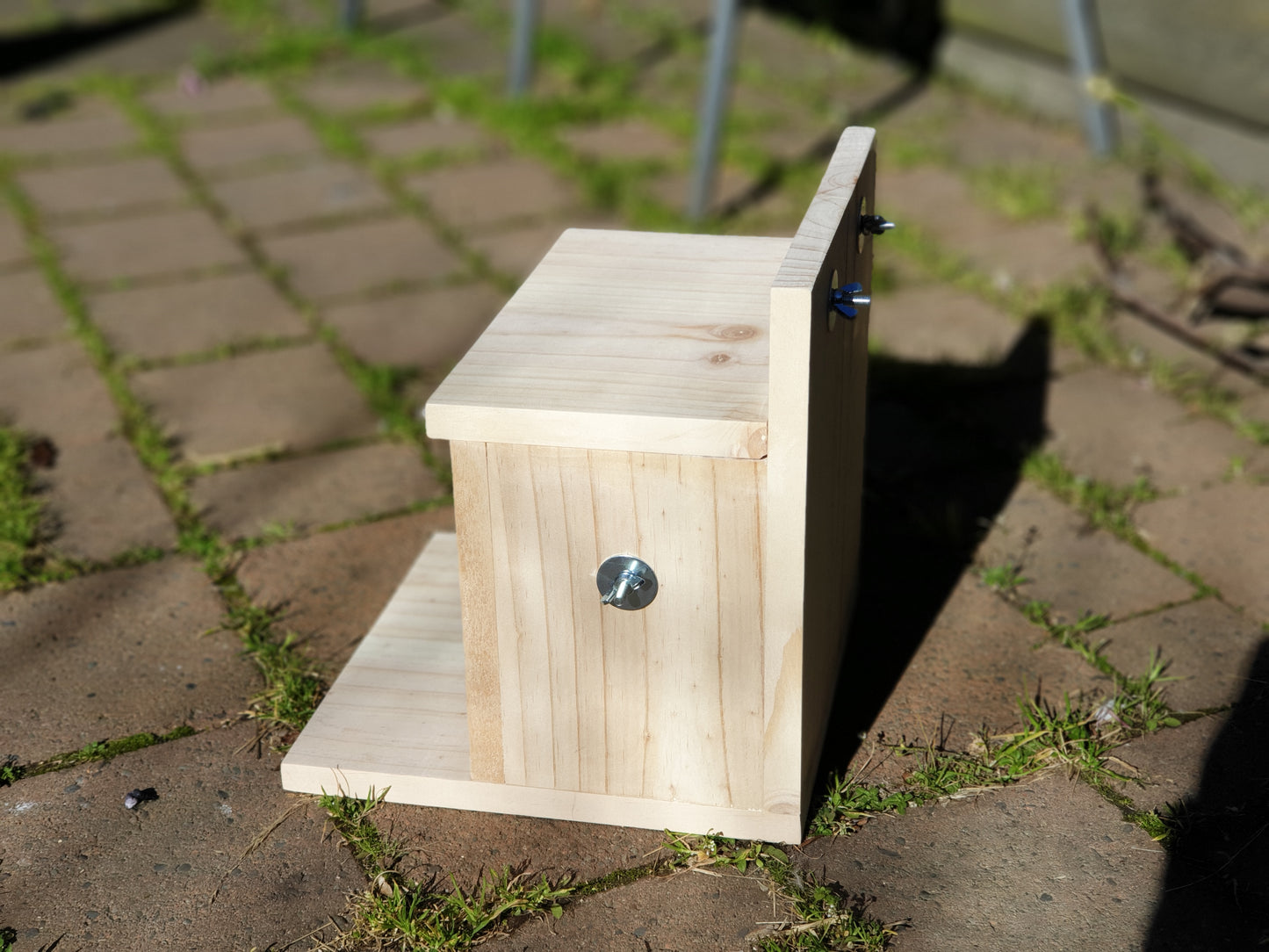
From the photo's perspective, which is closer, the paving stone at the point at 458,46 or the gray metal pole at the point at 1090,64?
the gray metal pole at the point at 1090,64

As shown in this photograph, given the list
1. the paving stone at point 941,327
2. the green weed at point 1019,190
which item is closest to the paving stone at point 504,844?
the paving stone at point 941,327

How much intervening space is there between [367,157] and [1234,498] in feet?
10.3

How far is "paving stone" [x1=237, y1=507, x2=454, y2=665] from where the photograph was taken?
2318 millimetres

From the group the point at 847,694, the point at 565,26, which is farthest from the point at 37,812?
the point at 565,26

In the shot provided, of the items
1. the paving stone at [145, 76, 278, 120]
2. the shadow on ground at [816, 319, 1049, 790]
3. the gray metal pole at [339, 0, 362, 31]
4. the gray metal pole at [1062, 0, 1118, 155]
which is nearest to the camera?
the shadow on ground at [816, 319, 1049, 790]

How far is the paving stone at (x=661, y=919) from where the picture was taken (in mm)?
1679

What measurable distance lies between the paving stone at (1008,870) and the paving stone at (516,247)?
227cm

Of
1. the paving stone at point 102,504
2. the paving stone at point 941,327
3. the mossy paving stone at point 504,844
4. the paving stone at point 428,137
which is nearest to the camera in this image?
the mossy paving stone at point 504,844

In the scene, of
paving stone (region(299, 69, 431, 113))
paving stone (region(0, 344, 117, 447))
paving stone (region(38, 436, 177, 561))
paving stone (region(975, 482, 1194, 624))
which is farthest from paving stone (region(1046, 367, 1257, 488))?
paving stone (region(299, 69, 431, 113))

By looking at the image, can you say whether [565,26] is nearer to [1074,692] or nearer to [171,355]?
[171,355]

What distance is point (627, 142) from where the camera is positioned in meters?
4.77

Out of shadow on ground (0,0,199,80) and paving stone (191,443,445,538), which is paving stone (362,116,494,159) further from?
paving stone (191,443,445,538)

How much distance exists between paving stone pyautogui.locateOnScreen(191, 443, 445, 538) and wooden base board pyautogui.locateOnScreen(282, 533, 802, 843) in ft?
1.72

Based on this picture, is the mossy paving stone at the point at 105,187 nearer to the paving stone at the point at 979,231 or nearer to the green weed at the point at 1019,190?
the paving stone at the point at 979,231
